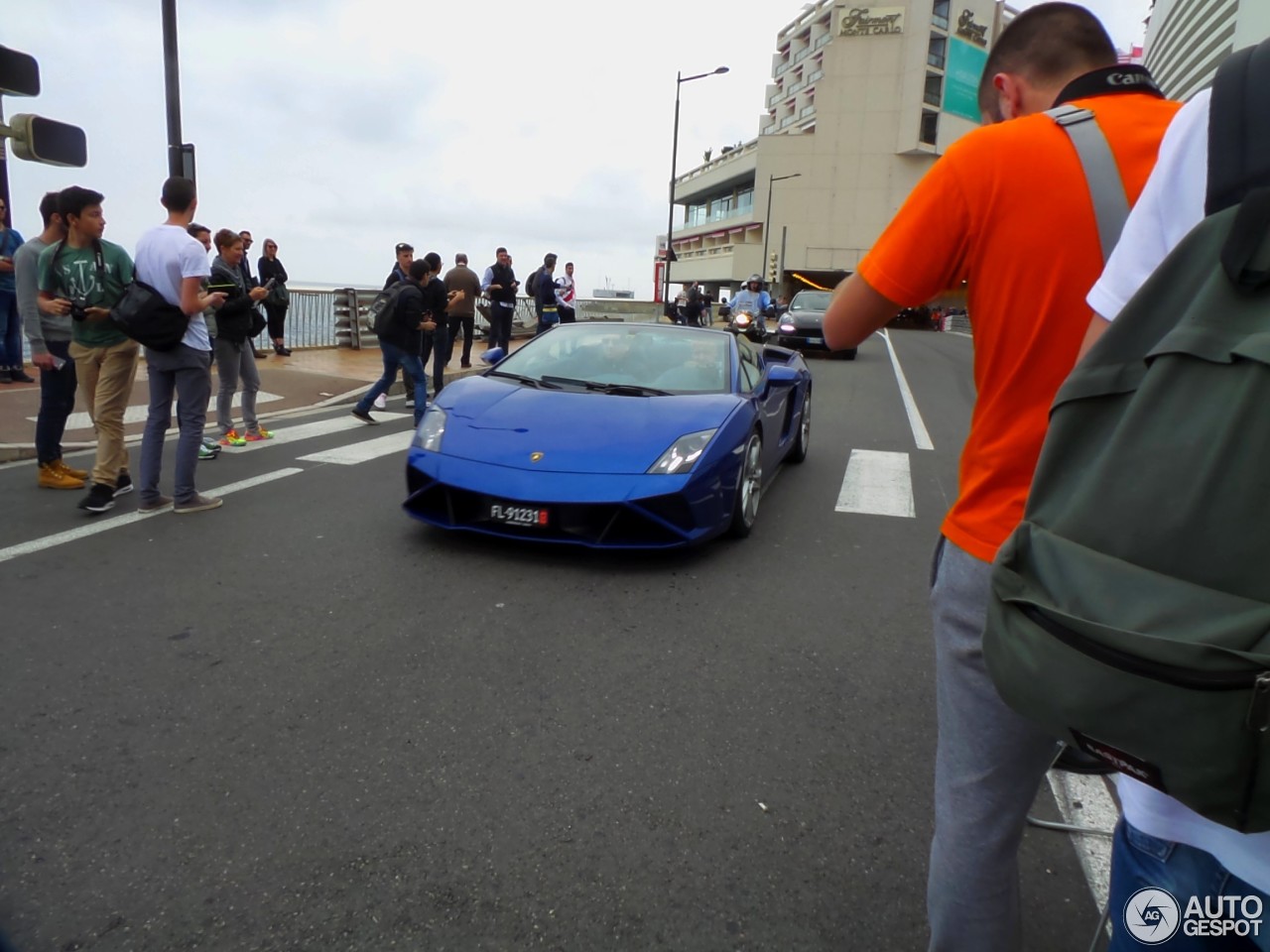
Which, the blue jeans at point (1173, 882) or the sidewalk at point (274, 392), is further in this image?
the sidewalk at point (274, 392)

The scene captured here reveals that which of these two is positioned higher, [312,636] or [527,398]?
[527,398]

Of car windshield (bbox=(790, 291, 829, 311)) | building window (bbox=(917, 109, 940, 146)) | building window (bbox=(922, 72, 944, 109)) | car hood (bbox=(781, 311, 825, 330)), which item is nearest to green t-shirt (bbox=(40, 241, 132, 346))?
car hood (bbox=(781, 311, 825, 330))

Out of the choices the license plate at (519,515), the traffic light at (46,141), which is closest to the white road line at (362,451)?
the traffic light at (46,141)

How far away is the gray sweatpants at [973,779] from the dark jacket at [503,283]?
15.3 meters

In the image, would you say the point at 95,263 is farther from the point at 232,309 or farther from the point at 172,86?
the point at 172,86

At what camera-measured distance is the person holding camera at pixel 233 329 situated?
7594mm

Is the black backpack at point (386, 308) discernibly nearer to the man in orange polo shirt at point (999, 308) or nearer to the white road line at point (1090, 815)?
the white road line at point (1090, 815)

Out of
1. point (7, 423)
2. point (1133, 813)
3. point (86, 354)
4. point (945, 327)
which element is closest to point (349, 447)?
point (86, 354)

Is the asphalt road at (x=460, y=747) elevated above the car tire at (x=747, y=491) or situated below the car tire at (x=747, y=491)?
below

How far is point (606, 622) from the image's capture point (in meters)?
4.05

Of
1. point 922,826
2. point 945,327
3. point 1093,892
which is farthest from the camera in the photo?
point 945,327

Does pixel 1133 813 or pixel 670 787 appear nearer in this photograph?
pixel 1133 813

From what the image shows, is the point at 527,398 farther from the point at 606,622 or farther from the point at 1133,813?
the point at 1133,813

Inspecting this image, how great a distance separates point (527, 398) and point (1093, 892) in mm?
3918
